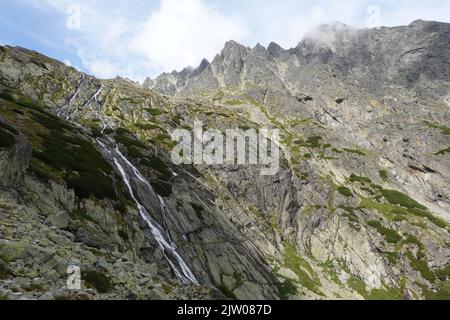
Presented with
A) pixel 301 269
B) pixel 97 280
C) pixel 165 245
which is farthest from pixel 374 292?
pixel 97 280

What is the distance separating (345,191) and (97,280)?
111989mm

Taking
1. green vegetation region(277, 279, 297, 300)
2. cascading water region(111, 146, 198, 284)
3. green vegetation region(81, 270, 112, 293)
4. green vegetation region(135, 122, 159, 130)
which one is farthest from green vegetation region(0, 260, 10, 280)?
green vegetation region(135, 122, 159, 130)

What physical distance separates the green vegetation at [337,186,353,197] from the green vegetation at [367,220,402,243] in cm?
1325

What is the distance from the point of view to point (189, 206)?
74750 mm

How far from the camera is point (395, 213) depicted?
118312 mm

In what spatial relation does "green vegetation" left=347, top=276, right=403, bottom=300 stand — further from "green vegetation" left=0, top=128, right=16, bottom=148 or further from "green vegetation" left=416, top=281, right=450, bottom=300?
"green vegetation" left=0, top=128, right=16, bottom=148

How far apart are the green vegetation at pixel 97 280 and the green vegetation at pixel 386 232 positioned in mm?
97376

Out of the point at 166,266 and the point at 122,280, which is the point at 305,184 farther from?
the point at 122,280

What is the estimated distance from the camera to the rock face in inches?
970

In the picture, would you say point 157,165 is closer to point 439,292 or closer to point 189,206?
point 189,206

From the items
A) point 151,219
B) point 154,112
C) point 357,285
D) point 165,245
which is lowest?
point 357,285

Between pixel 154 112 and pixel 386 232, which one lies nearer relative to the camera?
pixel 386 232

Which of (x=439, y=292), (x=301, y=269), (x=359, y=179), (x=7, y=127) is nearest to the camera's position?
(x=7, y=127)

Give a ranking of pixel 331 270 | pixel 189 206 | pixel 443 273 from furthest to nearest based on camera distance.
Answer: pixel 443 273, pixel 331 270, pixel 189 206
